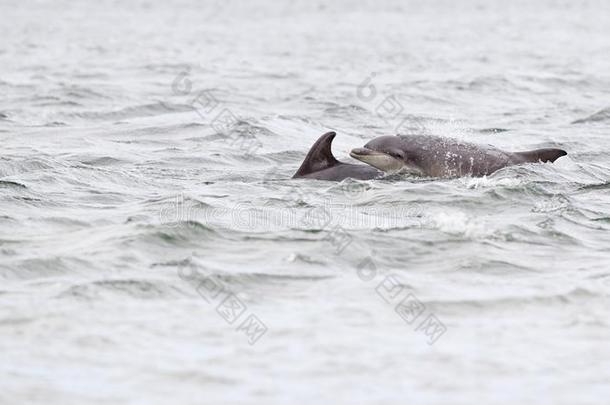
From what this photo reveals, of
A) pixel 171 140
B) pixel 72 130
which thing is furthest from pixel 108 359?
pixel 72 130

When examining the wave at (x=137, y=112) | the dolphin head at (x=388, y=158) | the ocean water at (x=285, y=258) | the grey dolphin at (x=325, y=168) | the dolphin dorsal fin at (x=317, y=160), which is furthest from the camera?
the wave at (x=137, y=112)

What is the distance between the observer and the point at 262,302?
9172 mm

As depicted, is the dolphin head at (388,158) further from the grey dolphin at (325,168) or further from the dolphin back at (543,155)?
the dolphin back at (543,155)

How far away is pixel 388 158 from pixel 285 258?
416cm

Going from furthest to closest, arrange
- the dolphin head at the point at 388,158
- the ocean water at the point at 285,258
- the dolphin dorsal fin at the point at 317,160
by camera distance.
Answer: the dolphin head at the point at 388,158 < the dolphin dorsal fin at the point at 317,160 < the ocean water at the point at 285,258

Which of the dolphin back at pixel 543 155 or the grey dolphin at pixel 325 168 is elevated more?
the grey dolphin at pixel 325 168

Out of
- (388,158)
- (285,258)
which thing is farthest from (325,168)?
(285,258)

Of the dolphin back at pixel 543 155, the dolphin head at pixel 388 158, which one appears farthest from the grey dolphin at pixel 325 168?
the dolphin back at pixel 543 155

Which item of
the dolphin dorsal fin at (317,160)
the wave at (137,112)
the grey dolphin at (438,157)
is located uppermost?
the dolphin dorsal fin at (317,160)

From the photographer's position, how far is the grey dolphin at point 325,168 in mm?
13883

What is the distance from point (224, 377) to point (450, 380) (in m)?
1.38

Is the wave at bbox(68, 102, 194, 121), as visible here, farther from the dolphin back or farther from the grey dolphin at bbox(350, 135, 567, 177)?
the dolphin back

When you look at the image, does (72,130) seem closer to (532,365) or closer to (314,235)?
(314,235)

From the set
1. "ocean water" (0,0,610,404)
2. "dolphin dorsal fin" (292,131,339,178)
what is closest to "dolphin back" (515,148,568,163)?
"ocean water" (0,0,610,404)
